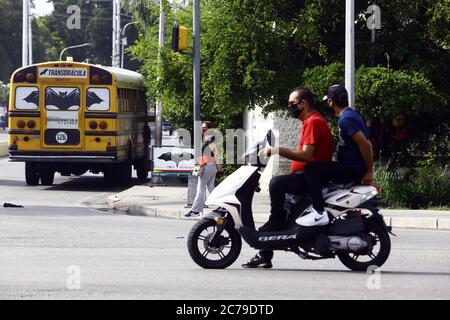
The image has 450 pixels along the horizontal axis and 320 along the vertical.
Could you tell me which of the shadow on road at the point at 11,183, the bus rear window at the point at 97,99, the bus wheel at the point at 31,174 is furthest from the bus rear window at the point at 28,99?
the shadow on road at the point at 11,183

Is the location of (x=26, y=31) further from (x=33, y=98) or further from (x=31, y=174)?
(x=33, y=98)

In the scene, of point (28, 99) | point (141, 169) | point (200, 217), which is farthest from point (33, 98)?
point (200, 217)

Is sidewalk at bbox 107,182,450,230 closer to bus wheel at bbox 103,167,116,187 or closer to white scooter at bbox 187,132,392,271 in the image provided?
bus wheel at bbox 103,167,116,187

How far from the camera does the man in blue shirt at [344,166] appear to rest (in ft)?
36.0

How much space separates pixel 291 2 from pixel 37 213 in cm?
612

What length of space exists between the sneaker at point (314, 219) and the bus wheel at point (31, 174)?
17868 mm

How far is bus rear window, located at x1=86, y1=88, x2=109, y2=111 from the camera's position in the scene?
87.6ft

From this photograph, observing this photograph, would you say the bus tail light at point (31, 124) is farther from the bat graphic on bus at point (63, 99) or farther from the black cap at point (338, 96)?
the black cap at point (338, 96)

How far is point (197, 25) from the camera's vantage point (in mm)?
20672

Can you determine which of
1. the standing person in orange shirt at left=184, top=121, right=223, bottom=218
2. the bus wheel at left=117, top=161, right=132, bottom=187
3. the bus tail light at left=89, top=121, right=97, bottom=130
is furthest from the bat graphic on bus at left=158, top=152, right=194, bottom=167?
the standing person in orange shirt at left=184, top=121, right=223, bottom=218

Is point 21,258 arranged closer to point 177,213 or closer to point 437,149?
point 177,213

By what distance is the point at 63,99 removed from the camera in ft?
87.5

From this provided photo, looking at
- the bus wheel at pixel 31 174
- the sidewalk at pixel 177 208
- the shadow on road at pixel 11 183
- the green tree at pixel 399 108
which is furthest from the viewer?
the shadow on road at pixel 11 183

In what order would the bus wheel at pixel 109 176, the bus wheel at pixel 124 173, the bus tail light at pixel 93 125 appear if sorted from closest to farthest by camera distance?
1. the bus tail light at pixel 93 125
2. the bus wheel at pixel 109 176
3. the bus wheel at pixel 124 173
